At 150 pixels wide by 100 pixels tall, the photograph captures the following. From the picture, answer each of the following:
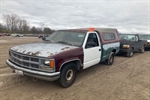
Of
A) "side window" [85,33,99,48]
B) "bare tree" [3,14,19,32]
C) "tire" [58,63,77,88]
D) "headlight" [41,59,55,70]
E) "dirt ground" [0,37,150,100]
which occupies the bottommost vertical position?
"dirt ground" [0,37,150,100]

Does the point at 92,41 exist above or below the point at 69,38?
below

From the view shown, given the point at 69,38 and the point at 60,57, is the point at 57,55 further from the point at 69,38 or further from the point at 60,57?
the point at 69,38

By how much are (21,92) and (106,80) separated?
3.01 m

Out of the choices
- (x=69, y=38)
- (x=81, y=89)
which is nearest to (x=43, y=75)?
(x=81, y=89)

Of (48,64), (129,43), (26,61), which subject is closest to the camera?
(48,64)

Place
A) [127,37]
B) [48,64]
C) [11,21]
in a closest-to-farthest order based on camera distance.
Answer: [48,64]
[127,37]
[11,21]

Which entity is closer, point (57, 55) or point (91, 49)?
point (57, 55)

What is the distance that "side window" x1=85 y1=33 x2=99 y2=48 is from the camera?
4.78 metres

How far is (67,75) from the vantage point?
4.05 metres

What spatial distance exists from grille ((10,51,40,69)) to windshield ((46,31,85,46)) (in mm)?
1562

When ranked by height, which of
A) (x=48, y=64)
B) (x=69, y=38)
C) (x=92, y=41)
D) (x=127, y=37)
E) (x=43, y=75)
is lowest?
(x=43, y=75)

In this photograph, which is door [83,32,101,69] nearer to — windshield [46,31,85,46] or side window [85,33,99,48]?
side window [85,33,99,48]

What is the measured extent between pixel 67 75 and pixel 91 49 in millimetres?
1445

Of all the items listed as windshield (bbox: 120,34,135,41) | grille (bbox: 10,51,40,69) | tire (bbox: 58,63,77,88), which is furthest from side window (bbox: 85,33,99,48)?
windshield (bbox: 120,34,135,41)
